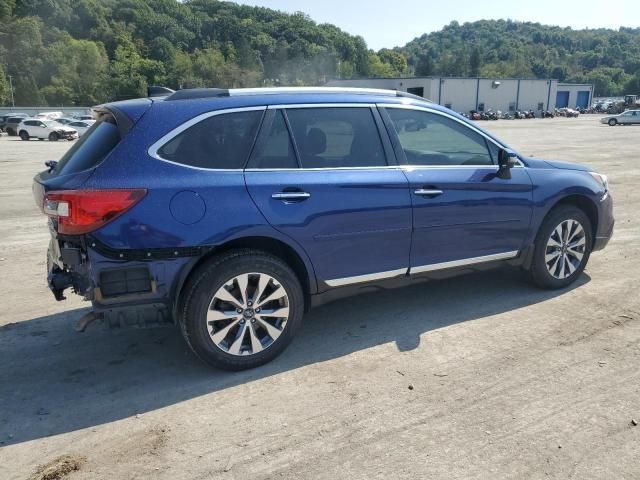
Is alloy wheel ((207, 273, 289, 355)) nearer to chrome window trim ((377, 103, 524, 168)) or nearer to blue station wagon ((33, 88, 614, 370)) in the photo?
blue station wagon ((33, 88, 614, 370))

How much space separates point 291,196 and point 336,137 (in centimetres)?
66

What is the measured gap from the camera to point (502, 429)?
3086mm

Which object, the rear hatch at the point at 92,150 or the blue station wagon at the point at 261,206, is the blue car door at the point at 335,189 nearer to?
the blue station wagon at the point at 261,206

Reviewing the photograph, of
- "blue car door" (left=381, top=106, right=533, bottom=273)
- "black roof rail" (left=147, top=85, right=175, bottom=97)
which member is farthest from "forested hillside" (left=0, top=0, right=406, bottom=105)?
"blue car door" (left=381, top=106, right=533, bottom=273)

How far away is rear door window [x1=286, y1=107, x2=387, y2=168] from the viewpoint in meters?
3.93

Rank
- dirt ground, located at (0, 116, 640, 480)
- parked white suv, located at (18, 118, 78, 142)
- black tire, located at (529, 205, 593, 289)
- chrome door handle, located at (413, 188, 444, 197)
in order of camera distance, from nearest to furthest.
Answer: dirt ground, located at (0, 116, 640, 480) < chrome door handle, located at (413, 188, 444, 197) < black tire, located at (529, 205, 593, 289) < parked white suv, located at (18, 118, 78, 142)

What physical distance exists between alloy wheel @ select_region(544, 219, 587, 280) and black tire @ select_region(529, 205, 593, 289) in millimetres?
28

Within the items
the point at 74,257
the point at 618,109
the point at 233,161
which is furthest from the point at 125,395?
the point at 618,109

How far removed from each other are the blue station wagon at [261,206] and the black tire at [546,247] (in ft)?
1.41

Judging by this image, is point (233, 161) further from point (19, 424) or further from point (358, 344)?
point (19, 424)

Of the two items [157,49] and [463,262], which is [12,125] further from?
[157,49]

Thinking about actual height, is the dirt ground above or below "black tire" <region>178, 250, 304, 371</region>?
below

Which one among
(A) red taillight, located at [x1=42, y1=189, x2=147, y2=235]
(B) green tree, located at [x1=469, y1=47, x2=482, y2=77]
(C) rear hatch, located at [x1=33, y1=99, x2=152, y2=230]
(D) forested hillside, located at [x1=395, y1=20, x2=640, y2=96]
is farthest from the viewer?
(B) green tree, located at [x1=469, y1=47, x2=482, y2=77]

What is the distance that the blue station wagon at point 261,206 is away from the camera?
134 inches
